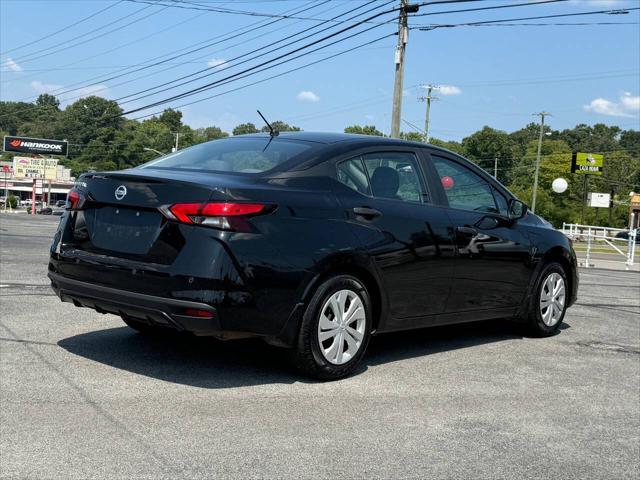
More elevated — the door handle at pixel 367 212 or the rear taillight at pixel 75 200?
the door handle at pixel 367 212

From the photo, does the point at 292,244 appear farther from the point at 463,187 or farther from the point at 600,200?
the point at 600,200

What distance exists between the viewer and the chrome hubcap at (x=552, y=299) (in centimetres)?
656

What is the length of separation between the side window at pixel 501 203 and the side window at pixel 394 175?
104 centimetres

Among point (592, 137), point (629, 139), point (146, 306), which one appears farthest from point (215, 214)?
point (629, 139)

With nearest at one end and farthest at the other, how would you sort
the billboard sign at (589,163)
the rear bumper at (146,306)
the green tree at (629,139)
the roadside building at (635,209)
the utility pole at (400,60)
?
the rear bumper at (146,306), the utility pole at (400,60), the billboard sign at (589,163), the roadside building at (635,209), the green tree at (629,139)

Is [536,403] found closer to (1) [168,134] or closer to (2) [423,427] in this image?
(2) [423,427]

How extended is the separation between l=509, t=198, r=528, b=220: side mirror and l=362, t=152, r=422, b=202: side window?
1.22 m

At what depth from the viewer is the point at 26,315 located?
20.7 ft

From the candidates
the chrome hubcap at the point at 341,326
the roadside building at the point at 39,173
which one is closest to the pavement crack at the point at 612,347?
the chrome hubcap at the point at 341,326

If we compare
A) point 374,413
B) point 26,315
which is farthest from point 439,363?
point 26,315

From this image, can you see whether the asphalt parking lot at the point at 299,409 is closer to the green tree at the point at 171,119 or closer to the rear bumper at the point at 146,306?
the rear bumper at the point at 146,306

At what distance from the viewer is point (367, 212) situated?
4871 millimetres

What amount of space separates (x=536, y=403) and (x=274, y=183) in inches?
84.1

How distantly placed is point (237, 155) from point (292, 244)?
1011 mm
